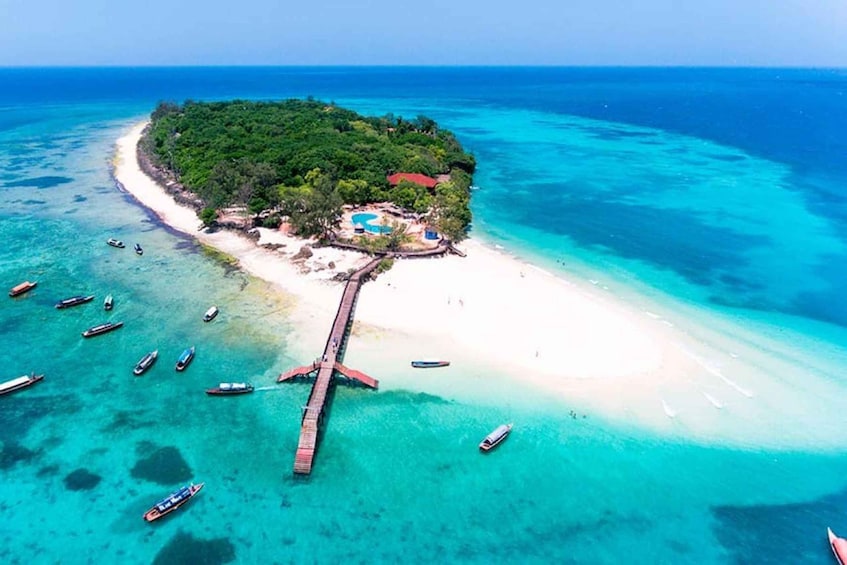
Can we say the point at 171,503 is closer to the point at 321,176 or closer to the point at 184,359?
the point at 184,359

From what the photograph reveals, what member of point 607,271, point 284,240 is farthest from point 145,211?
point 607,271

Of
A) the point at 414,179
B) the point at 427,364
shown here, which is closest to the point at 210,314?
the point at 427,364

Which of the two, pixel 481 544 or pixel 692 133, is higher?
pixel 692 133

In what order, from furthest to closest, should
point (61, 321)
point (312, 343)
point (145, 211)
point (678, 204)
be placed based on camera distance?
point (678, 204)
point (145, 211)
point (61, 321)
point (312, 343)

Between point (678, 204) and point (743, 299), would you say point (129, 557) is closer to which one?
point (743, 299)

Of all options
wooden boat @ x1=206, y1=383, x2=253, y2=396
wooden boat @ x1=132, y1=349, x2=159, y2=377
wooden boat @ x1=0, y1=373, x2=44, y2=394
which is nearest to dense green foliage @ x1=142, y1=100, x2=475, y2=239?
wooden boat @ x1=132, y1=349, x2=159, y2=377

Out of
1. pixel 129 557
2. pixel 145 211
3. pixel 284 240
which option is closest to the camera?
pixel 129 557

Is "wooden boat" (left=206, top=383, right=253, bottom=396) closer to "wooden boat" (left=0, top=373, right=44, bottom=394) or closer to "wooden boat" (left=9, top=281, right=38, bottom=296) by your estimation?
"wooden boat" (left=0, top=373, right=44, bottom=394)
